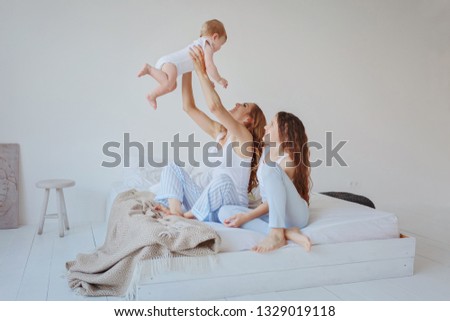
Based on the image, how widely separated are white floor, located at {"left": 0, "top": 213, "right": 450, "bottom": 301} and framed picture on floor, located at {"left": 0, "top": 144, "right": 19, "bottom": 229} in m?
0.12

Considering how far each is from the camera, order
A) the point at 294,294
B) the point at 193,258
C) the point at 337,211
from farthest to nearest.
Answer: the point at 337,211, the point at 294,294, the point at 193,258

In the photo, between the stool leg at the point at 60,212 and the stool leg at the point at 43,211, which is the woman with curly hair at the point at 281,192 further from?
the stool leg at the point at 43,211

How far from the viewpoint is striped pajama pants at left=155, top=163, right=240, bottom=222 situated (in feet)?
8.63

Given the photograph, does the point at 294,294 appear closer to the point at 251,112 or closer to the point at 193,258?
the point at 193,258

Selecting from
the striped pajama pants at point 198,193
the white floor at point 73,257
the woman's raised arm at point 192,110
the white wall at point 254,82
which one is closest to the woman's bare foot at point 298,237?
the white floor at point 73,257

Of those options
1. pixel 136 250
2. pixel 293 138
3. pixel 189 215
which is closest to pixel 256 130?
pixel 293 138

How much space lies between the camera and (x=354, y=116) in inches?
200

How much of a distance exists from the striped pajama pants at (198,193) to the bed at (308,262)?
0.37 feet

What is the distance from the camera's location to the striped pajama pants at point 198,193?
2.63m

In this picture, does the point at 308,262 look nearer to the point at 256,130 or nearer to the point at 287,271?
the point at 287,271

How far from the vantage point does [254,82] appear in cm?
457

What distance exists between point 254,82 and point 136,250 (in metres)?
2.66
